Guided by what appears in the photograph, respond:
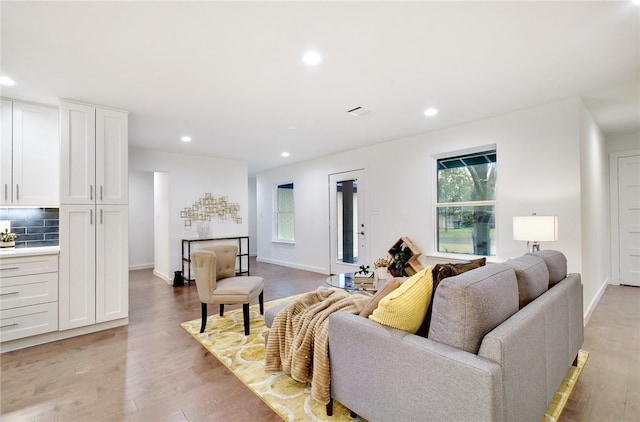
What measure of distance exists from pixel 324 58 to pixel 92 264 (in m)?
3.11

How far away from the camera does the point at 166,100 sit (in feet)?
10.0

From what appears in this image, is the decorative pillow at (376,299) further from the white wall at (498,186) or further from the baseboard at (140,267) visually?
the baseboard at (140,267)

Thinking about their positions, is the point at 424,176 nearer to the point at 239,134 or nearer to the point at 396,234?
the point at 396,234

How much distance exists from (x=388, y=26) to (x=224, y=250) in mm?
2802

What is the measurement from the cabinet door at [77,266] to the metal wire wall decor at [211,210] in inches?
96.5

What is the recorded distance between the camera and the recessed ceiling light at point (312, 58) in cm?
219

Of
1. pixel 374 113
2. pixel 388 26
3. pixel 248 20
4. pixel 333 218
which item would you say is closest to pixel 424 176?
Answer: pixel 374 113

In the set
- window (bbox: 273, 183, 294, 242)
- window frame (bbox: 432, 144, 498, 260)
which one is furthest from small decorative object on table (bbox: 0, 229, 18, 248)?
window frame (bbox: 432, 144, 498, 260)

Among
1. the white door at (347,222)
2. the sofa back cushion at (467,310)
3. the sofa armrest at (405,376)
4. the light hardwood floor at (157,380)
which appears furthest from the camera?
the white door at (347,222)

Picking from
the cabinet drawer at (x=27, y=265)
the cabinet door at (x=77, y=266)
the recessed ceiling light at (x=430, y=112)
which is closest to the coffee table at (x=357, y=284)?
the recessed ceiling light at (x=430, y=112)

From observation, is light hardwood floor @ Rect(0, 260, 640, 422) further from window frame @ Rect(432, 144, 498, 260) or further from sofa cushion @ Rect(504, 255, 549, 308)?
window frame @ Rect(432, 144, 498, 260)

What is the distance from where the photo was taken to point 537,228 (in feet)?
9.31

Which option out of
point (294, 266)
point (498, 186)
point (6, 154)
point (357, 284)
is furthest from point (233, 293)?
point (294, 266)

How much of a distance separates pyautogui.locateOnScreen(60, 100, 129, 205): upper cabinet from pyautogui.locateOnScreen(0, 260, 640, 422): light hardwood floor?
1462 mm
